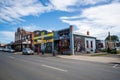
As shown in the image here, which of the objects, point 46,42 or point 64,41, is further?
point 46,42

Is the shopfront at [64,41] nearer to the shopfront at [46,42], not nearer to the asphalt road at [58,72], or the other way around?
the shopfront at [46,42]

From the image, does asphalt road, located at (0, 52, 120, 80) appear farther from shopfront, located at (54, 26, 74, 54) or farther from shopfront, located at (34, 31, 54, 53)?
shopfront, located at (34, 31, 54, 53)

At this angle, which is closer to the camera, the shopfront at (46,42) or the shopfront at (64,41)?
the shopfront at (64,41)

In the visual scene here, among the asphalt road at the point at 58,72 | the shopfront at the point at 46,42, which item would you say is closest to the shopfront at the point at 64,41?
the shopfront at the point at 46,42

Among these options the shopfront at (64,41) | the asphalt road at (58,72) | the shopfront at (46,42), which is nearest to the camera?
the asphalt road at (58,72)

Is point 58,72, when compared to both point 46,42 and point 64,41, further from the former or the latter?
point 46,42

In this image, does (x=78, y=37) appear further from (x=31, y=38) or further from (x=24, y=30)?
(x=24, y=30)

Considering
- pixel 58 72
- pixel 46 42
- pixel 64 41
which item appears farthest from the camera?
pixel 46 42

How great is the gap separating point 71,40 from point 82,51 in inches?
180

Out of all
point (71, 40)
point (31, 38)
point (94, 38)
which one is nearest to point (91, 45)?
point (94, 38)

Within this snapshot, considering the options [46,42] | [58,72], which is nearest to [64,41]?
[46,42]

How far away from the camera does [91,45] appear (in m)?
40.6

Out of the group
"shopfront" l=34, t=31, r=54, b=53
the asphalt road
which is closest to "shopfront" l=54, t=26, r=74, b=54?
"shopfront" l=34, t=31, r=54, b=53

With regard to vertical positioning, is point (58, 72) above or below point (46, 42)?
below
